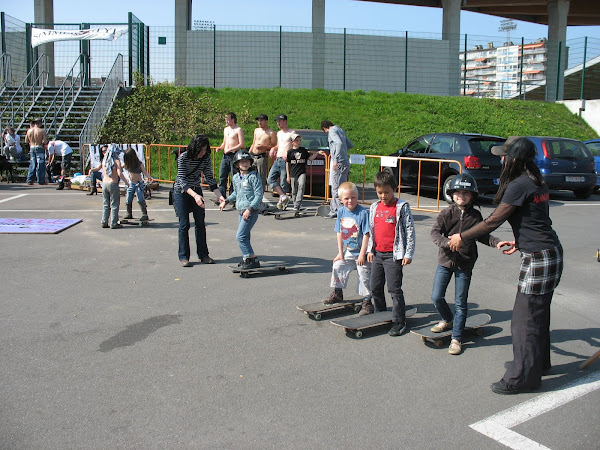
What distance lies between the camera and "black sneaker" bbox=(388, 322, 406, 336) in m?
5.26

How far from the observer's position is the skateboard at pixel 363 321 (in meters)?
5.20

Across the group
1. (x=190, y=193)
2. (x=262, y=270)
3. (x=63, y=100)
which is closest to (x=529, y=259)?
(x=262, y=270)

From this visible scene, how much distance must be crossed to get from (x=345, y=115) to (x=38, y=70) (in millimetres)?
12953

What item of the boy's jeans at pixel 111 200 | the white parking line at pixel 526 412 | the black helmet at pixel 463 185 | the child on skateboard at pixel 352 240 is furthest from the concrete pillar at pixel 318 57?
the white parking line at pixel 526 412

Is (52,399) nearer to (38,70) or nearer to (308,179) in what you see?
(308,179)

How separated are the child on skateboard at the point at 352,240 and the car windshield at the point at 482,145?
29.2 feet

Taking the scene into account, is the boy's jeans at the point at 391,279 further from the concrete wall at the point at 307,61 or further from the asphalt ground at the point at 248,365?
the concrete wall at the point at 307,61

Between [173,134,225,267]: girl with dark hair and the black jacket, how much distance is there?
11.9 feet

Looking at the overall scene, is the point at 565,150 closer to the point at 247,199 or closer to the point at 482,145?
the point at 482,145

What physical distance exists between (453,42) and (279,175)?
62.9 feet

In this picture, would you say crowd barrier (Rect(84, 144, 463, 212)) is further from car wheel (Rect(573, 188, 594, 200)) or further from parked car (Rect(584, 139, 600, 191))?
parked car (Rect(584, 139, 600, 191))

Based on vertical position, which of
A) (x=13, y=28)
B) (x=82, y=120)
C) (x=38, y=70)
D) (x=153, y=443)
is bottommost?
(x=153, y=443)

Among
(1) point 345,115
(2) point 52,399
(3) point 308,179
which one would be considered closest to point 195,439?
(2) point 52,399

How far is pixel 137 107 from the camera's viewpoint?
21.2 meters
